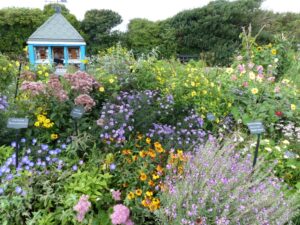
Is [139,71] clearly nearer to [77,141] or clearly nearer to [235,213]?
[77,141]

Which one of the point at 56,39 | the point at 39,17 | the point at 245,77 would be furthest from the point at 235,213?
the point at 39,17

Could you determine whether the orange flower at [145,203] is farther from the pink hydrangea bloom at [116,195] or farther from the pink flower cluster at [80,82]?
the pink flower cluster at [80,82]

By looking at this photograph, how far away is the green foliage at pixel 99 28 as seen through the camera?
45.7 ft

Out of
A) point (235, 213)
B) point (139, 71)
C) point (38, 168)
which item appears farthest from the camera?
point (139, 71)

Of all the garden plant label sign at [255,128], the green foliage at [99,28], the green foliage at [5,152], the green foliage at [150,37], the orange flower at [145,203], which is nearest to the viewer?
the orange flower at [145,203]

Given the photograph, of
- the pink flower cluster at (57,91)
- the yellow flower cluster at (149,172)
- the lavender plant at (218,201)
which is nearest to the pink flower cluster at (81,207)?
the yellow flower cluster at (149,172)

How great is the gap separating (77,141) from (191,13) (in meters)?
15.6

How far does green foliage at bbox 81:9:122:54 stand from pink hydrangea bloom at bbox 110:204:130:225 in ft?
41.8

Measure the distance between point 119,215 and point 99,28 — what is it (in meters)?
13.3

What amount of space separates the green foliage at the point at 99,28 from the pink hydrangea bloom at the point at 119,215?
1275 centimetres

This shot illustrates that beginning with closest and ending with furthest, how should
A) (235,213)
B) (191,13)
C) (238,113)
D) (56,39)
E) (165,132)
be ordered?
(235,213)
(165,132)
(238,113)
(56,39)
(191,13)

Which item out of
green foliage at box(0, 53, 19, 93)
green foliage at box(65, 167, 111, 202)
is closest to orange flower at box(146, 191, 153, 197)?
green foliage at box(65, 167, 111, 202)

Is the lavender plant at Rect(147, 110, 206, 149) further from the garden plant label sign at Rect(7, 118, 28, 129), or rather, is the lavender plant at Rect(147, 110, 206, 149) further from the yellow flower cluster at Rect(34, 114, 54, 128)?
the garden plant label sign at Rect(7, 118, 28, 129)

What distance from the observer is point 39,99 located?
2.54m
